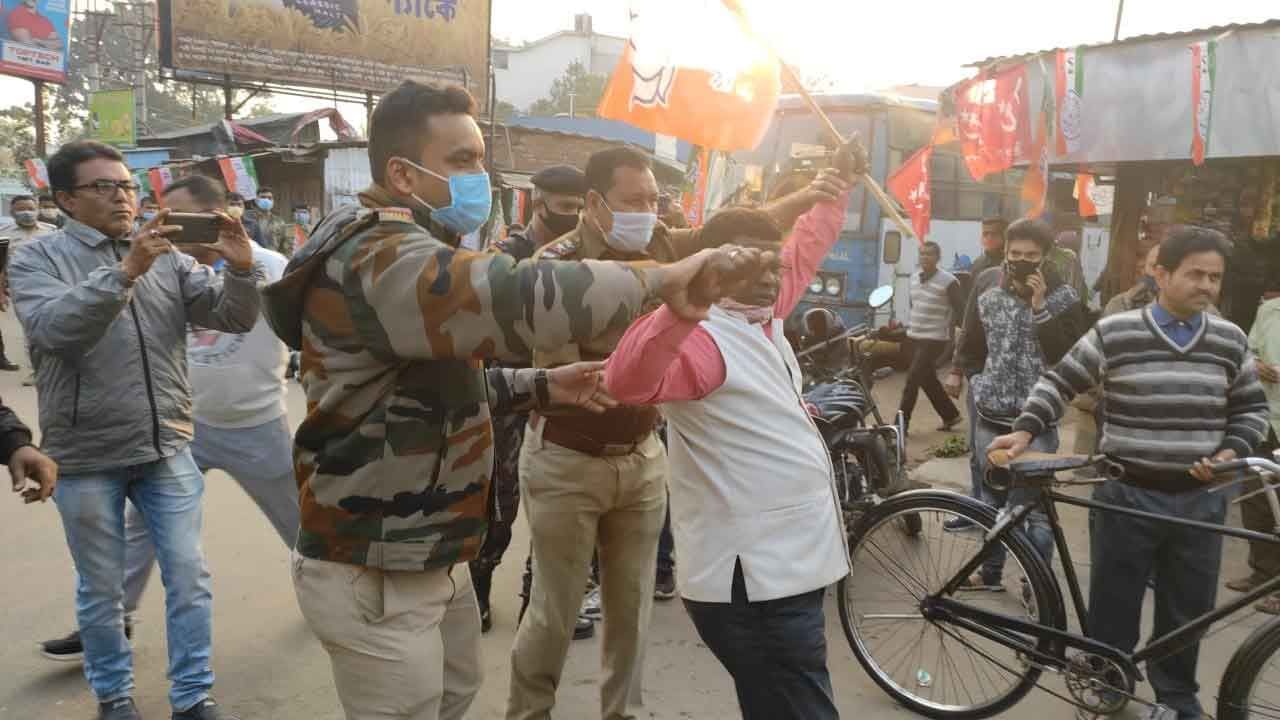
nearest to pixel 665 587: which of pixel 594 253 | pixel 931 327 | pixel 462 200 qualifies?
pixel 594 253

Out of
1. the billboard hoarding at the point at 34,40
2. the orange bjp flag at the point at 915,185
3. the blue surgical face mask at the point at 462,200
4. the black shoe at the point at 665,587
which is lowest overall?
the black shoe at the point at 665,587

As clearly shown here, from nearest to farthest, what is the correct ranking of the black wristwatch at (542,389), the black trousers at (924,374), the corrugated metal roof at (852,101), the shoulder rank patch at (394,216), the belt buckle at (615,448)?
the shoulder rank patch at (394,216)
the black wristwatch at (542,389)
the belt buckle at (615,448)
the black trousers at (924,374)
the corrugated metal roof at (852,101)

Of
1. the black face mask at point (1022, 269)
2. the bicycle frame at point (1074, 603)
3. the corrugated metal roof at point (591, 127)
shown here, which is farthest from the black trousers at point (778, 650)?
the corrugated metal roof at point (591, 127)

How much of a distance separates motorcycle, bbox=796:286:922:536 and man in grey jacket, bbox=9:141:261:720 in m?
2.68

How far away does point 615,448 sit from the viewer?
2.94 m

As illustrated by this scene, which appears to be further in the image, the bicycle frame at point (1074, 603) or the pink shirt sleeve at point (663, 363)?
the bicycle frame at point (1074, 603)

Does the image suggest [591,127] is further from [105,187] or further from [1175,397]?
[1175,397]

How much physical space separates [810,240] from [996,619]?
1480mm

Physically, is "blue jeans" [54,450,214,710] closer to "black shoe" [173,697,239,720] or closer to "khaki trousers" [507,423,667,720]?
"black shoe" [173,697,239,720]

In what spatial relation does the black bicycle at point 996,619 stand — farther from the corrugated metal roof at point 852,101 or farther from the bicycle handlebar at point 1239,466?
the corrugated metal roof at point 852,101

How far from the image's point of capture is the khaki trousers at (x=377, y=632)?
1929mm

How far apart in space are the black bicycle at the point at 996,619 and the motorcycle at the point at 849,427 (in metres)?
0.80

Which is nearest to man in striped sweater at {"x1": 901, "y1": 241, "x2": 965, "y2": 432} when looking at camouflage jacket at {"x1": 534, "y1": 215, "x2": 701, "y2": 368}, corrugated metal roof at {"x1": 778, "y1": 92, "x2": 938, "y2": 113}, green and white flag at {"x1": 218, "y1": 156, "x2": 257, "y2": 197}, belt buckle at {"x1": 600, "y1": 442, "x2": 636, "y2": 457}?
Result: corrugated metal roof at {"x1": 778, "y1": 92, "x2": 938, "y2": 113}

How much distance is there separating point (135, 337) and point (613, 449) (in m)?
1.64
